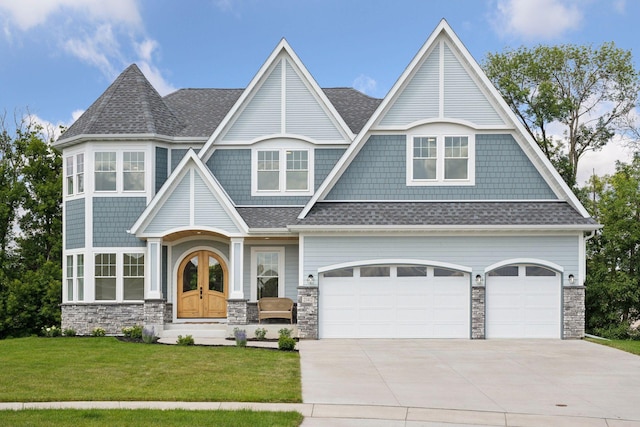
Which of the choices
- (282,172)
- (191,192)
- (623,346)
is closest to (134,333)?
(191,192)

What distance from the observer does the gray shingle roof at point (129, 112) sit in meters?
23.8

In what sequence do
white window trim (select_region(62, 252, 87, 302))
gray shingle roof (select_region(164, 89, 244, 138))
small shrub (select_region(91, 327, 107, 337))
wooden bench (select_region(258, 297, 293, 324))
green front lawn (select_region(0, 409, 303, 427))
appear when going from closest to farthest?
green front lawn (select_region(0, 409, 303, 427)), small shrub (select_region(91, 327, 107, 337)), wooden bench (select_region(258, 297, 293, 324)), white window trim (select_region(62, 252, 87, 302)), gray shingle roof (select_region(164, 89, 244, 138))

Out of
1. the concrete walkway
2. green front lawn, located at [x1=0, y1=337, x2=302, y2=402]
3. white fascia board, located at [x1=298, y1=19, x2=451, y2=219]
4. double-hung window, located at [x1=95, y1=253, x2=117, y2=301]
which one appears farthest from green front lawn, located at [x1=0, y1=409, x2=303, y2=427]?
double-hung window, located at [x1=95, y1=253, x2=117, y2=301]

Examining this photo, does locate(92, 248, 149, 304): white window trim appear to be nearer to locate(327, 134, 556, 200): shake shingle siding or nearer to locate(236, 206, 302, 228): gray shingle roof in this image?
locate(236, 206, 302, 228): gray shingle roof

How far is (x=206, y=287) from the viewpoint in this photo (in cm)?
2419

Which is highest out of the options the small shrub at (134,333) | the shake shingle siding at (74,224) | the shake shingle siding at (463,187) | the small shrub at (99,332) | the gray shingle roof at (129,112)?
the gray shingle roof at (129,112)

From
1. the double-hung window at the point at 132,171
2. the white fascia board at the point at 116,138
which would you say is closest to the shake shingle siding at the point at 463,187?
the white fascia board at the point at 116,138

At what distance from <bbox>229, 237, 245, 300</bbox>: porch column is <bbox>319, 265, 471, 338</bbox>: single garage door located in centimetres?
260

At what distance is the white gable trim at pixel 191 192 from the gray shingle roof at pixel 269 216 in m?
0.66

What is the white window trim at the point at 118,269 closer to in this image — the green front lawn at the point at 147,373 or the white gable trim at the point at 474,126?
the green front lawn at the point at 147,373

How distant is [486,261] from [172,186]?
953 centimetres

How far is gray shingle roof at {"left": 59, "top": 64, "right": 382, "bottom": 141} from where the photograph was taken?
23969 mm

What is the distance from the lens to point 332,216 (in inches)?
832

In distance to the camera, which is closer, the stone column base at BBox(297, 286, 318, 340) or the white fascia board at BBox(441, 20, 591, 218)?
the stone column base at BBox(297, 286, 318, 340)
